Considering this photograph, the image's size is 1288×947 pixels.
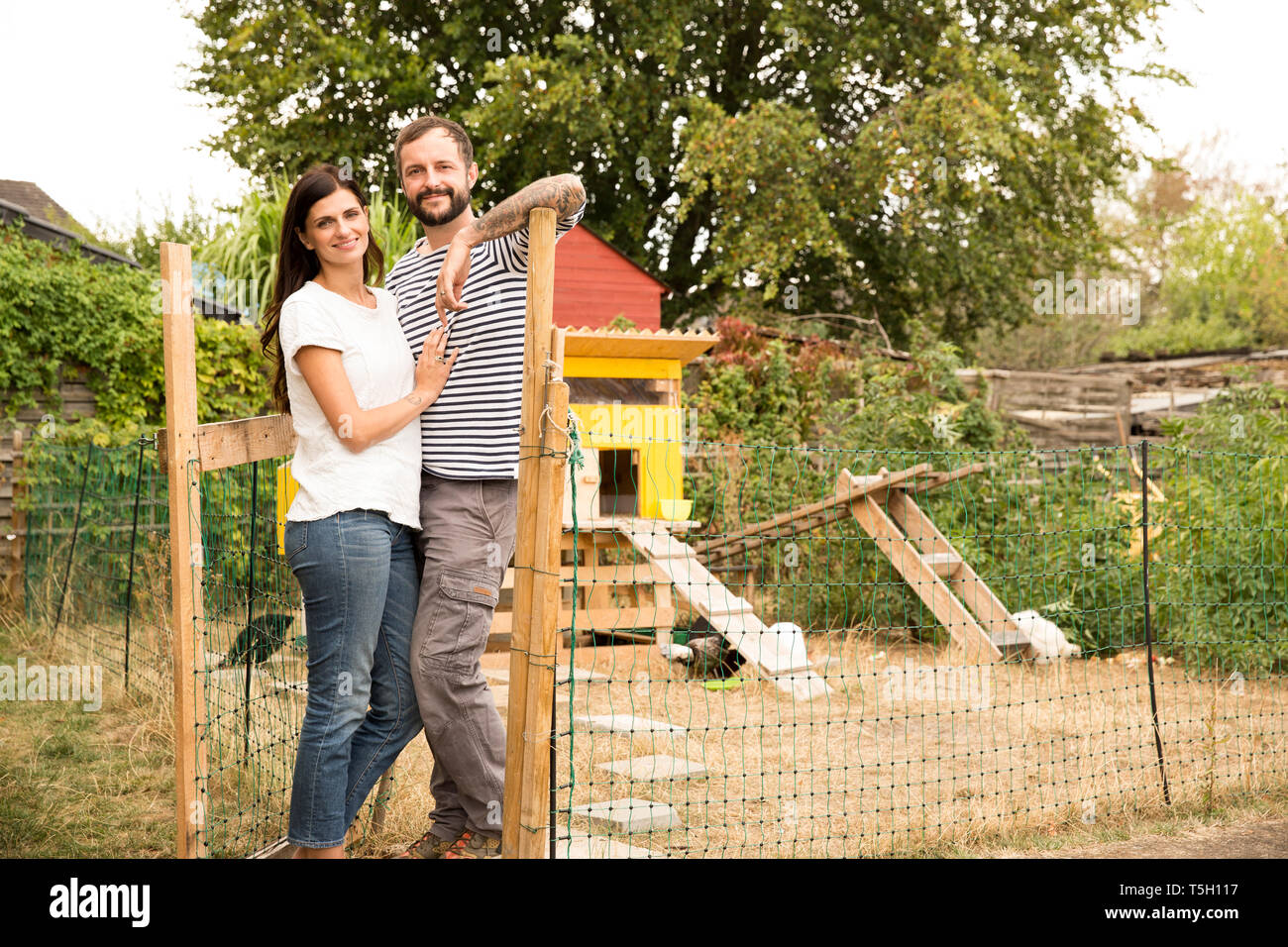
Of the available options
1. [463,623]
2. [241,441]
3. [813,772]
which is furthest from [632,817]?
[241,441]

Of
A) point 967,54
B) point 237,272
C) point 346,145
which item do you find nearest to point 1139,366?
point 967,54

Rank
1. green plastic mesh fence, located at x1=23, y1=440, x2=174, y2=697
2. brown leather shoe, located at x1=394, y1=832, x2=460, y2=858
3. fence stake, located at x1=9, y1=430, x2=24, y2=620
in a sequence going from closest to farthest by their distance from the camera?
brown leather shoe, located at x1=394, y1=832, x2=460, y2=858 → green plastic mesh fence, located at x1=23, y1=440, x2=174, y2=697 → fence stake, located at x1=9, y1=430, x2=24, y2=620

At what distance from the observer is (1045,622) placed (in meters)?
7.09

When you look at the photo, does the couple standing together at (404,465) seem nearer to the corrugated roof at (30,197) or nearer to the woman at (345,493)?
the woman at (345,493)

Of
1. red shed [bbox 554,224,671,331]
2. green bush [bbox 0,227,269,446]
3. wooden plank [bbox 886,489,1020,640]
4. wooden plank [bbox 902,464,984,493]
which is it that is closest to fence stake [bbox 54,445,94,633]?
green bush [bbox 0,227,269,446]

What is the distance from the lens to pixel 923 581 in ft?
23.6

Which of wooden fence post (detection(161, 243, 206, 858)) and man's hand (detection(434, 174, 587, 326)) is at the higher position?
man's hand (detection(434, 174, 587, 326))

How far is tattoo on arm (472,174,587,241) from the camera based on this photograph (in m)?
2.60

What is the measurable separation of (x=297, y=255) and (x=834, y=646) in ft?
17.7

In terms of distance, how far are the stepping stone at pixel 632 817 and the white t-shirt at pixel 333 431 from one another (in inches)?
60.7

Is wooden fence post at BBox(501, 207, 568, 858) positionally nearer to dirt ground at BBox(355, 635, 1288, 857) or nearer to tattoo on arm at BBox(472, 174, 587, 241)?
tattoo on arm at BBox(472, 174, 587, 241)

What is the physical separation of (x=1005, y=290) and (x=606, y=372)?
38.6ft

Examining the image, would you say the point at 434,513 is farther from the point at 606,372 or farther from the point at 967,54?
the point at 967,54

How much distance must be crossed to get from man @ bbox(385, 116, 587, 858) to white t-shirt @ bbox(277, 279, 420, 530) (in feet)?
0.40
